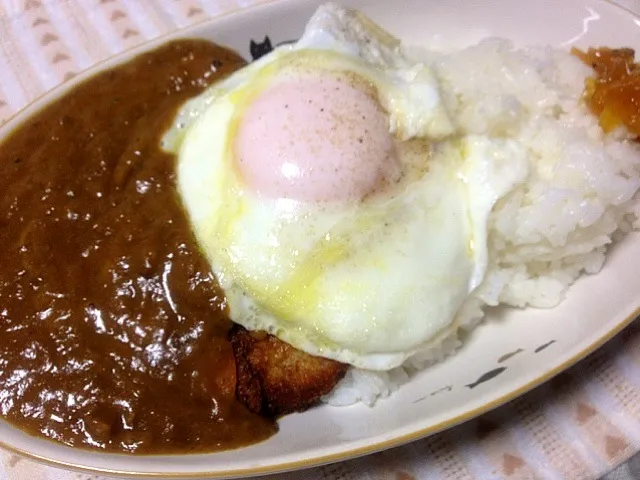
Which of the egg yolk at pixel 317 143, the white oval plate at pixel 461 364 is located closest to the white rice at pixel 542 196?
the white oval plate at pixel 461 364

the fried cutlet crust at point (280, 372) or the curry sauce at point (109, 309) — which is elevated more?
the curry sauce at point (109, 309)

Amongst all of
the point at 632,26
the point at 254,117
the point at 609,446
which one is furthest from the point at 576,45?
the point at 609,446

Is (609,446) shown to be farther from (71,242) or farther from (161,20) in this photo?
(161,20)

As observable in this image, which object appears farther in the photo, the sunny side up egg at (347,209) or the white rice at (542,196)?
the white rice at (542,196)

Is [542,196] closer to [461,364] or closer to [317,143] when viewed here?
[461,364]

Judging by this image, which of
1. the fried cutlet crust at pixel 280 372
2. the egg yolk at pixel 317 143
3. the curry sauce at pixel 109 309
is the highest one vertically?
the egg yolk at pixel 317 143

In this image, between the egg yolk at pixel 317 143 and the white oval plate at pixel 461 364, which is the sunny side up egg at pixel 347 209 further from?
the white oval plate at pixel 461 364

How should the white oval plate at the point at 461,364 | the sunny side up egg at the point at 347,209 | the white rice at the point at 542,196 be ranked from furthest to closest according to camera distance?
1. the white rice at the point at 542,196
2. the sunny side up egg at the point at 347,209
3. the white oval plate at the point at 461,364
